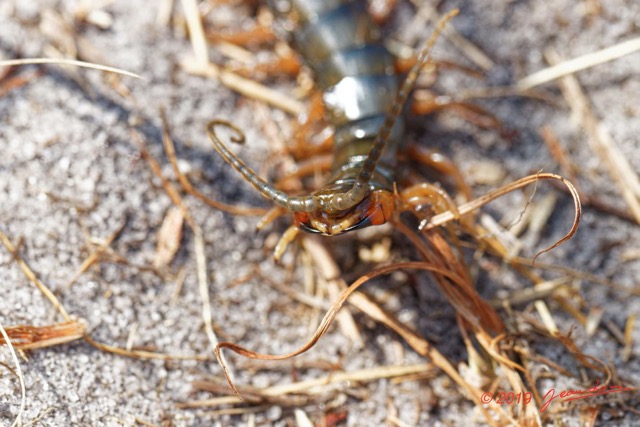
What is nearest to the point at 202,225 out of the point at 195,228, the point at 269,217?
the point at 195,228

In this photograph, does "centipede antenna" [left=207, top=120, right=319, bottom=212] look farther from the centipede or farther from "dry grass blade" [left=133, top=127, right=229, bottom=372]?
"dry grass blade" [left=133, top=127, right=229, bottom=372]

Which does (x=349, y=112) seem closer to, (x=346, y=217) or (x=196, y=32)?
(x=346, y=217)

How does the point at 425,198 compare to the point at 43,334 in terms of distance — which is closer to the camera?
the point at 43,334

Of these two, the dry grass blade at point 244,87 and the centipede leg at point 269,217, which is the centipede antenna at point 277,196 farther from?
the dry grass blade at point 244,87

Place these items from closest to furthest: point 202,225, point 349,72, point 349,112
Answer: point 202,225, point 349,112, point 349,72

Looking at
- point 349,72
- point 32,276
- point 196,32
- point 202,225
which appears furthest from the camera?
point 196,32

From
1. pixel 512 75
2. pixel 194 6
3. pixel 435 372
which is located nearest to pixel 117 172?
pixel 194 6

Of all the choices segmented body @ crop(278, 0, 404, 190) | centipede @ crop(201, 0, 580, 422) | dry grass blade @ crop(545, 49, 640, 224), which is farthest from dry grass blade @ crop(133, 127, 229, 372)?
dry grass blade @ crop(545, 49, 640, 224)
